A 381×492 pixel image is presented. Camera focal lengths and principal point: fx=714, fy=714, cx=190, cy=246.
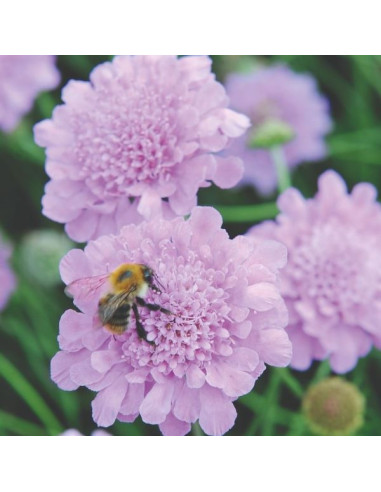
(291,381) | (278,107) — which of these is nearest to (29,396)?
(291,381)

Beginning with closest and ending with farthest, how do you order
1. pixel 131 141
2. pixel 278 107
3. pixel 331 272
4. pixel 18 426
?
pixel 131 141, pixel 331 272, pixel 18 426, pixel 278 107

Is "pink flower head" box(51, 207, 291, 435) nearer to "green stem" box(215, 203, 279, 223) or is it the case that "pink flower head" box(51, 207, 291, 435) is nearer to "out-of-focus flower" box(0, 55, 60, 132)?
"green stem" box(215, 203, 279, 223)

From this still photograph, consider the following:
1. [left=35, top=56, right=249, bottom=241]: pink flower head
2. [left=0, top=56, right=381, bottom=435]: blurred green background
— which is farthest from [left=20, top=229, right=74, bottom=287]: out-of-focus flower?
[left=35, top=56, right=249, bottom=241]: pink flower head

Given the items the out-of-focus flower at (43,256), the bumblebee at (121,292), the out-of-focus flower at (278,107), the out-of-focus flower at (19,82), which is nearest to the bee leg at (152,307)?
the bumblebee at (121,292)

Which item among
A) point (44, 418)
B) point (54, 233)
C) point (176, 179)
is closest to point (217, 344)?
point (176, 179)

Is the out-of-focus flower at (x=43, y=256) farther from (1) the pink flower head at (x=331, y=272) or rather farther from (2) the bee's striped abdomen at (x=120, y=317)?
(2) the bee's striped abdomen at (x=120, y=317)

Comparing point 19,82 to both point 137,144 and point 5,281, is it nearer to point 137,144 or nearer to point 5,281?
point 5,281
